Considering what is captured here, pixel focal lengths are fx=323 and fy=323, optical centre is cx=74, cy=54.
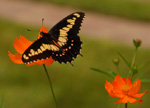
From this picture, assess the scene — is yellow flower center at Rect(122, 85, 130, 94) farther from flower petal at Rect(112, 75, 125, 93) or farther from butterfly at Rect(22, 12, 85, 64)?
butterfly at Rect(22, 12, 85, 64)

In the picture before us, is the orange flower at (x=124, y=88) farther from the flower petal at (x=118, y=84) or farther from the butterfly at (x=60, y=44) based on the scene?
the butterfly at (x=60, y=44)

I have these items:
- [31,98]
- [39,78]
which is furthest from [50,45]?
[39,78]

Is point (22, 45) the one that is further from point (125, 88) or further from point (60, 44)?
point (125, 88)

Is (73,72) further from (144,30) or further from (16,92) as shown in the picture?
(144,30)

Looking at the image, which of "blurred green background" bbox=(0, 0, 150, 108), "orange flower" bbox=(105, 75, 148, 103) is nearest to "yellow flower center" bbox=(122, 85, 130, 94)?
"orange flower" bbox=(105, 75, 148, 103)

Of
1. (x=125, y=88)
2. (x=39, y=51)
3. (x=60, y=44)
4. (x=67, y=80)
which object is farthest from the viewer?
(x=67, y=80)

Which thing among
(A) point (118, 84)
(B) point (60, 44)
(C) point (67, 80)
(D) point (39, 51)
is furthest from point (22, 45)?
(C) point (67, 80)

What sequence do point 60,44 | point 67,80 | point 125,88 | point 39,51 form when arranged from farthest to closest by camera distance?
point 67,80
point 60,44
point 39,51
point 125,88

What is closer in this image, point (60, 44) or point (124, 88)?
point (124, 88)
